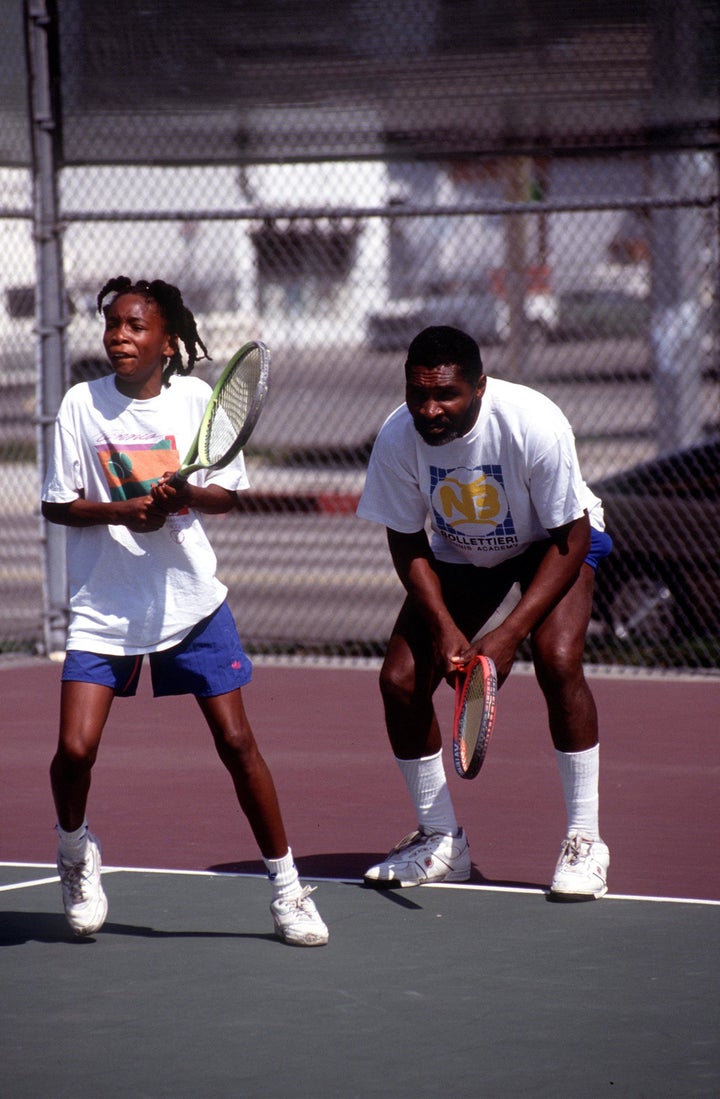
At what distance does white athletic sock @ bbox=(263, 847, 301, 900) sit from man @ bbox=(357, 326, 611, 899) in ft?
2.44

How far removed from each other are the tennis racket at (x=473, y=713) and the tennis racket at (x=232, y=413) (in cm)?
98

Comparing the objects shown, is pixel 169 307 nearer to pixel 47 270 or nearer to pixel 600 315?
pixel 47 270

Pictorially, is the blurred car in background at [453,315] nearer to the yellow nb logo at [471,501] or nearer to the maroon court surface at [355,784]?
the maroon court surface at [355,784]

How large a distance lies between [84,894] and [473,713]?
1225 millimetres

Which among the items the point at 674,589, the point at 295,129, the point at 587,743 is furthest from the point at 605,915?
the point at 295,129

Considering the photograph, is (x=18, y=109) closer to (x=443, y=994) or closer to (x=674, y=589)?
(x=674, y=589)

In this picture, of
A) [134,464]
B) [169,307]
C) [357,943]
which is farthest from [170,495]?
[357,943]

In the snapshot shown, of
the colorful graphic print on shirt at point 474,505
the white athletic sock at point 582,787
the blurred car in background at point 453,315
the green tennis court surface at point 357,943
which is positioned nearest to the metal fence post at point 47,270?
the green tennis court surface at point 357,943

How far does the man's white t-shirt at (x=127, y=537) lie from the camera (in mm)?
5000

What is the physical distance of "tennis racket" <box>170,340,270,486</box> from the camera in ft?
15.6

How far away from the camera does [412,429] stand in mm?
5566

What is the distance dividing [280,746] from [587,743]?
103 inches

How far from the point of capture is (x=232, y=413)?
498 cm

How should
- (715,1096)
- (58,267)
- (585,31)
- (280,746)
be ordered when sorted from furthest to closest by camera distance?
(58,267) → (585,31) → (280,746) → (715,1096)
